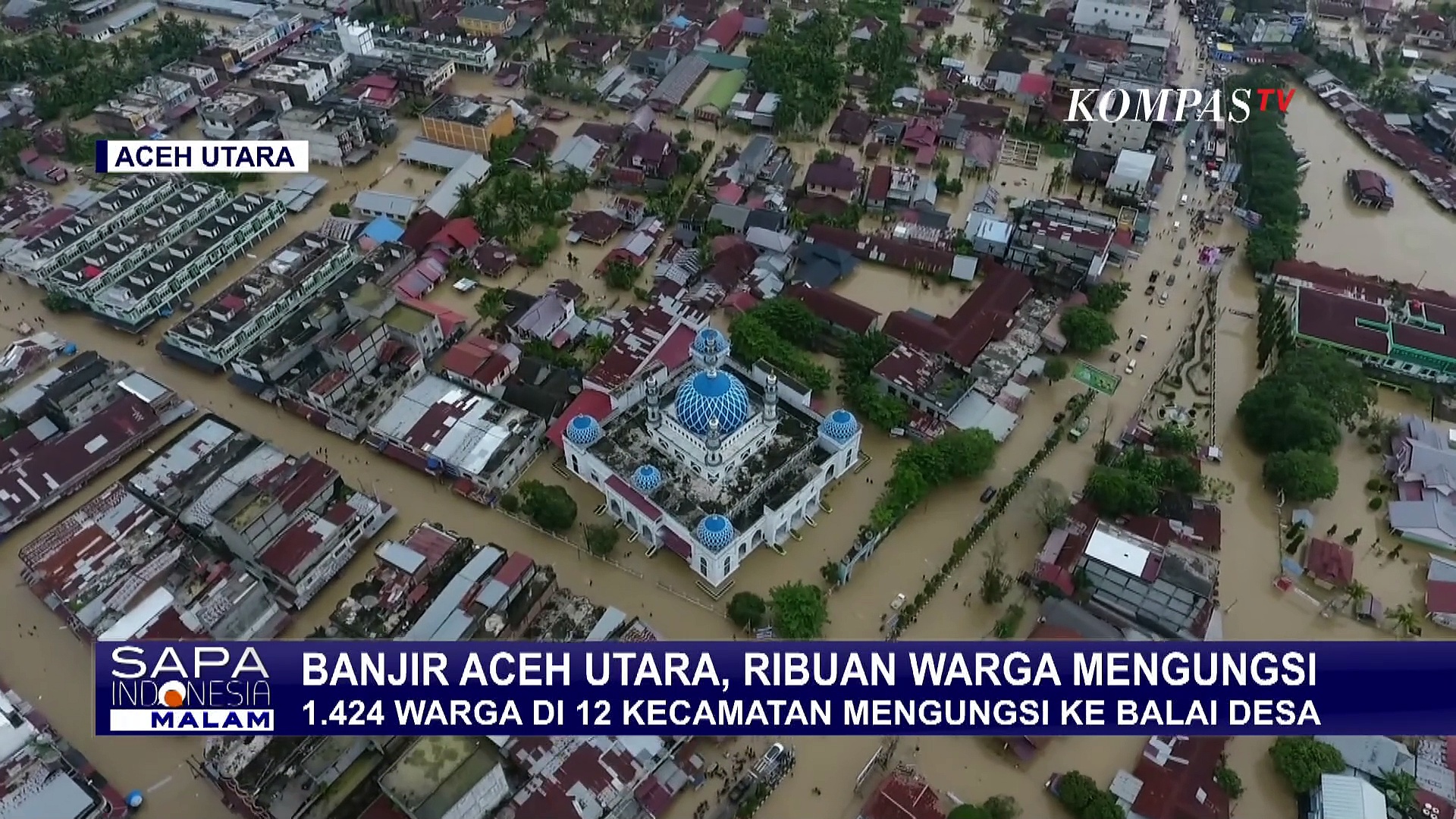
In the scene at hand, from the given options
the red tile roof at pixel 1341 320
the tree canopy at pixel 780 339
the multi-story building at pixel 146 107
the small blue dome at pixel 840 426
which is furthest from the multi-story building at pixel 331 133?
the red tile roof at pixel 1341 320

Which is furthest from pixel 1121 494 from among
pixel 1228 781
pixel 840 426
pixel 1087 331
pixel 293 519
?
pixel 293 519

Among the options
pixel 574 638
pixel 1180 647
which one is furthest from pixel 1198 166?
pixel 574 638

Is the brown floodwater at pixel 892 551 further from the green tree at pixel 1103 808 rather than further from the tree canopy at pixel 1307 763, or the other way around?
the green tree at pixel 1103 808

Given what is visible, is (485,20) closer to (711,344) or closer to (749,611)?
(711,344)

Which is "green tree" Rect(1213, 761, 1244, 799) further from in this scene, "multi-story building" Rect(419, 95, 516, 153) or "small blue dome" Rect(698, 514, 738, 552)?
"multi-story building" Rect(419, 95, 516, 153)

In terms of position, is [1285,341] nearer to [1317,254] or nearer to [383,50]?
[1317,254]

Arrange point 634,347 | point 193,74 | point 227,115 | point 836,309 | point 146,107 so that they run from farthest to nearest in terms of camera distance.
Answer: point 193,74 < point 146,107 < point 227,115 < point 836,309 < point 634,347
